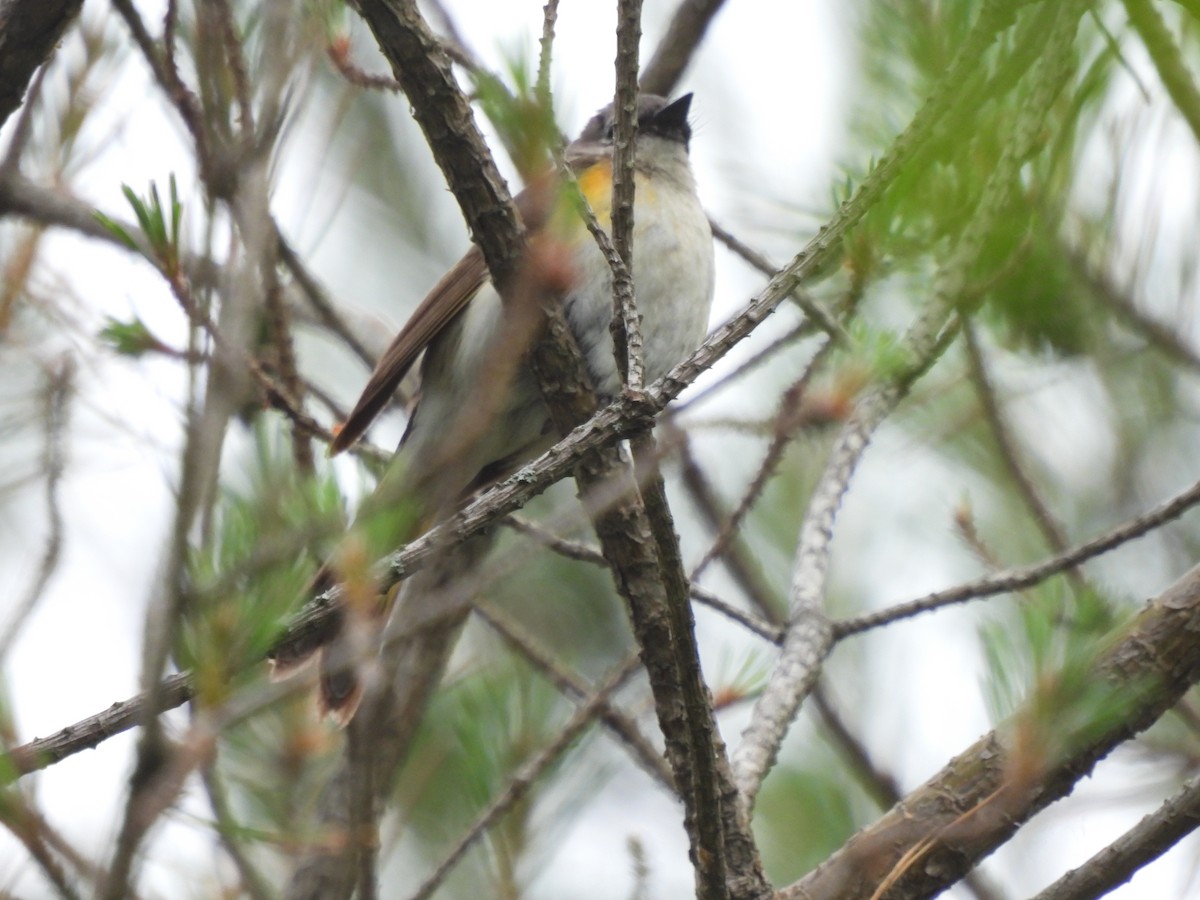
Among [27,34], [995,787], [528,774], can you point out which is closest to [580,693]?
[528,774]

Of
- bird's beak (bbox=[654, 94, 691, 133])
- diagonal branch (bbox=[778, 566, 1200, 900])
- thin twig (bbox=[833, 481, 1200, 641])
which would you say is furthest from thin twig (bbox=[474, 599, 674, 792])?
bird's beak (bbox=[654, 94, 691, 133])

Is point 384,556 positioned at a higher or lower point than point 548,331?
lower

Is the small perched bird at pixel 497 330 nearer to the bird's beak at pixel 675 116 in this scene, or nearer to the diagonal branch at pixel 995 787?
the bird's beak at pixel 675 116

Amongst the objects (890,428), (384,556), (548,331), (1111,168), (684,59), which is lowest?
(384,556)

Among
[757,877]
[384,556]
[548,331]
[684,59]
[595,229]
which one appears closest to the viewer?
[595,229]

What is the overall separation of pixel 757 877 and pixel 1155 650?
78 centimetres

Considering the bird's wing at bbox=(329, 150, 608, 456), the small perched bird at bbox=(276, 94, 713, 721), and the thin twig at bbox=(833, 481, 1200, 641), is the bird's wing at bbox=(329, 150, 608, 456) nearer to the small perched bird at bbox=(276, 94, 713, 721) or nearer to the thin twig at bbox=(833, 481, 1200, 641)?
the small perched bird at bbox=(276, 94, 713, 721)

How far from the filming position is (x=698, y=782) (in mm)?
2279

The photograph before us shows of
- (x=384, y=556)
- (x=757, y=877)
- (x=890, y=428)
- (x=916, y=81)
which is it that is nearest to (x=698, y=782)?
(x=757, y=877)

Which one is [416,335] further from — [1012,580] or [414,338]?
[1012,580]

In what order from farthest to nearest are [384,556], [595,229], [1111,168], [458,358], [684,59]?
[684,59]
[458,358]
[1111,168]
[384,556]
[595,229]

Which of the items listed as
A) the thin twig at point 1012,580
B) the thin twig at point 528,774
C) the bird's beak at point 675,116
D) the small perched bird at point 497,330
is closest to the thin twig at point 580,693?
the thin twig at point 528,774

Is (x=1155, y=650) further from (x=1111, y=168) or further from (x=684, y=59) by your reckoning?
(x=684, y=59)

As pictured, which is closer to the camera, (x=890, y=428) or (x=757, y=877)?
(x=757, y=877)
